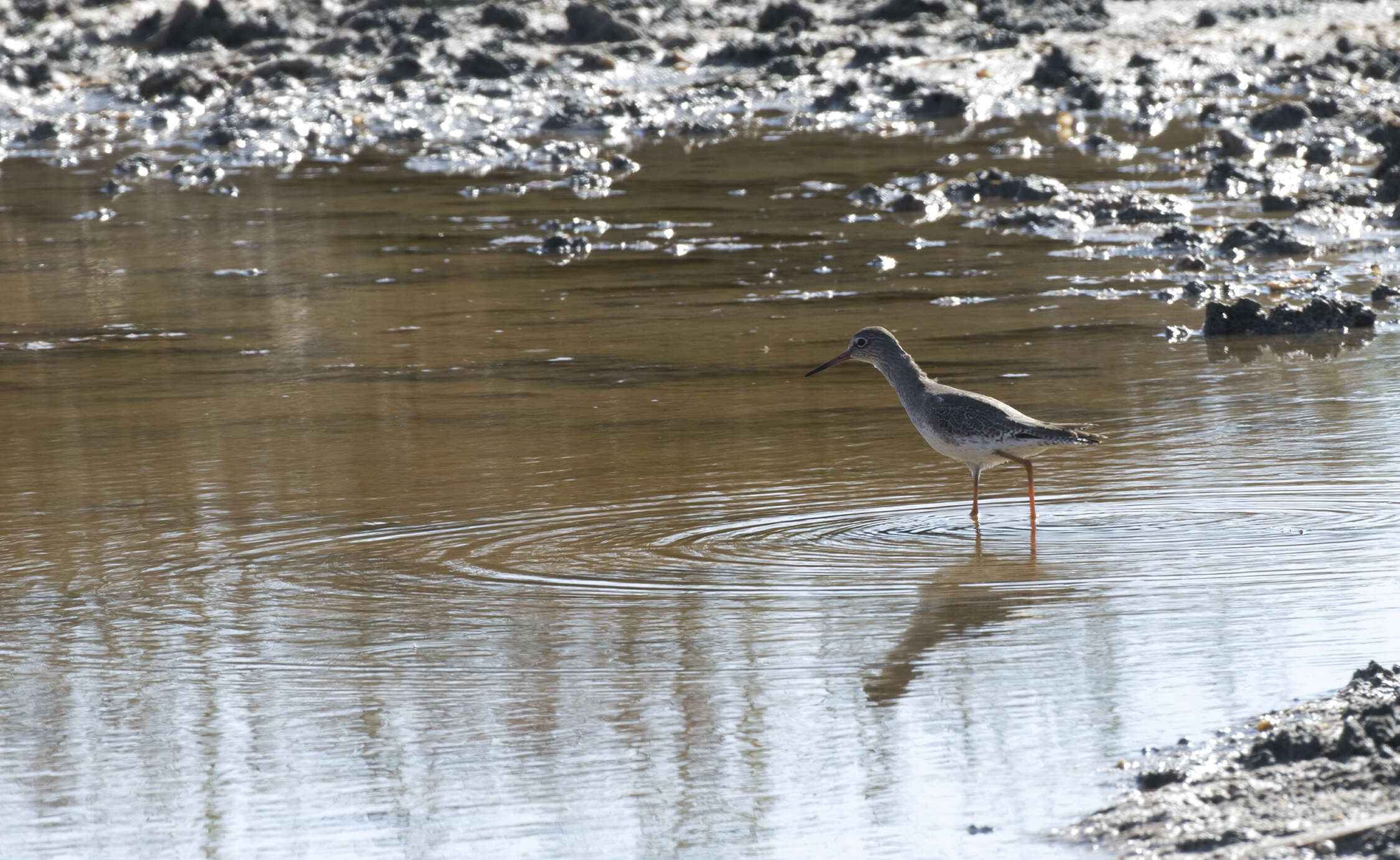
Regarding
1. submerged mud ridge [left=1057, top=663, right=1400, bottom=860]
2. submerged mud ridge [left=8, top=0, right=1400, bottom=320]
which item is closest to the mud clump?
submerged mud ridge [left=8, top=0, right=1400, bottom=320]

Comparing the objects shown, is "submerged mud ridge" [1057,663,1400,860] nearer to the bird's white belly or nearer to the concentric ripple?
the concentric ripple

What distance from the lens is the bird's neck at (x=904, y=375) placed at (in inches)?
330

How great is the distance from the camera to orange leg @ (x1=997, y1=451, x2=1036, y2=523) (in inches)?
300

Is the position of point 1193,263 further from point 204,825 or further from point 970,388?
point 204,825

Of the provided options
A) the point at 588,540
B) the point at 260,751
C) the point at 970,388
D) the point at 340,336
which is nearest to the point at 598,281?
the point at 340,336

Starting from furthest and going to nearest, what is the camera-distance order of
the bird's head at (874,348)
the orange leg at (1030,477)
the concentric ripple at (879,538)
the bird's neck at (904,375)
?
the bird's head at (874,348), the bird's neck at (904,375), the orange leg at (1030,477), the concentric ripple at (879,538)

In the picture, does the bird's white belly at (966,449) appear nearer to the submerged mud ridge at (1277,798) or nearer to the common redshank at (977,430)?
the common redshank at (977,430)

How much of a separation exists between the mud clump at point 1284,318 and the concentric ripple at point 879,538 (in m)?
3.59

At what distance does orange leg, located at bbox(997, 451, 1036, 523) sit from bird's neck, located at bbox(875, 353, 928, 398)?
1.99 ft

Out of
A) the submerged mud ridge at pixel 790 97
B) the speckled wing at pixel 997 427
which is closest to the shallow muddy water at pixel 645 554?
the speckled wing at pixel 997 427

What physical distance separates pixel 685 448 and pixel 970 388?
1.90m

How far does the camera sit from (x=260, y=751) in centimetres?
524

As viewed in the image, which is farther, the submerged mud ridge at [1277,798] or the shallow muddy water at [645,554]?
the shallow muddy water at [645,554]

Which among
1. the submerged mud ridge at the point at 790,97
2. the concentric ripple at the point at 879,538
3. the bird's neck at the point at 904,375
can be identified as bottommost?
the concentric ripple at the point at 879,538
